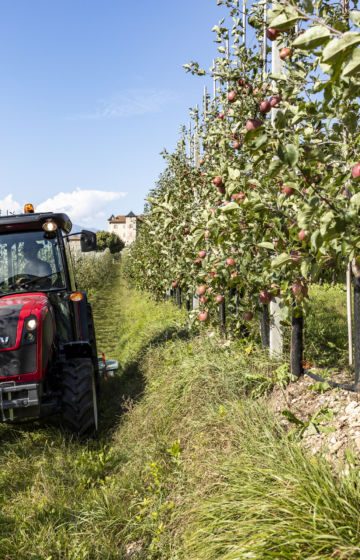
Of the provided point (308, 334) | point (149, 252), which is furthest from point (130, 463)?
point (149, 252)

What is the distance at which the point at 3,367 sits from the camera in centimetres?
382

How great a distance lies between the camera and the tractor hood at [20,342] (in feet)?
12.6

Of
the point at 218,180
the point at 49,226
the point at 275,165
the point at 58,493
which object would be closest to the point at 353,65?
the point at 275,165

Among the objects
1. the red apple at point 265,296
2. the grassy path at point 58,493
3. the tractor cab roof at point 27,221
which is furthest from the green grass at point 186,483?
the tractor cab roof at point 27,221

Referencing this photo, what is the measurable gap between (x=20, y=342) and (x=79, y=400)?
2.34 ft

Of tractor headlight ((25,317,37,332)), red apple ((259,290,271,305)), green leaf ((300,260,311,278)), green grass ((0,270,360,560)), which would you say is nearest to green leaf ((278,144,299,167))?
green leaf ((300,260,311,278))

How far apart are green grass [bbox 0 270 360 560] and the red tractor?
36cm

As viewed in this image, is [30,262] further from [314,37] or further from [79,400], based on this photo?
[314,37]

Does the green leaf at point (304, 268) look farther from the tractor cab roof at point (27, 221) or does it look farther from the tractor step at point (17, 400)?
the tractor cab roof at point (27, 221)

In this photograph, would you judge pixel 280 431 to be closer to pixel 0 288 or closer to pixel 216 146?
pixel 0 288

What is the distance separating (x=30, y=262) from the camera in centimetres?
471

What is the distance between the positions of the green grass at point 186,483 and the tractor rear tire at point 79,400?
15 cm

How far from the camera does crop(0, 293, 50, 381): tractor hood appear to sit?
3840mm

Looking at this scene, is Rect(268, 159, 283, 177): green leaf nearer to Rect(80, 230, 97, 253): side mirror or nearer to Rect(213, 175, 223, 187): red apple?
Rect(213, 175, 223, 187): red apple
